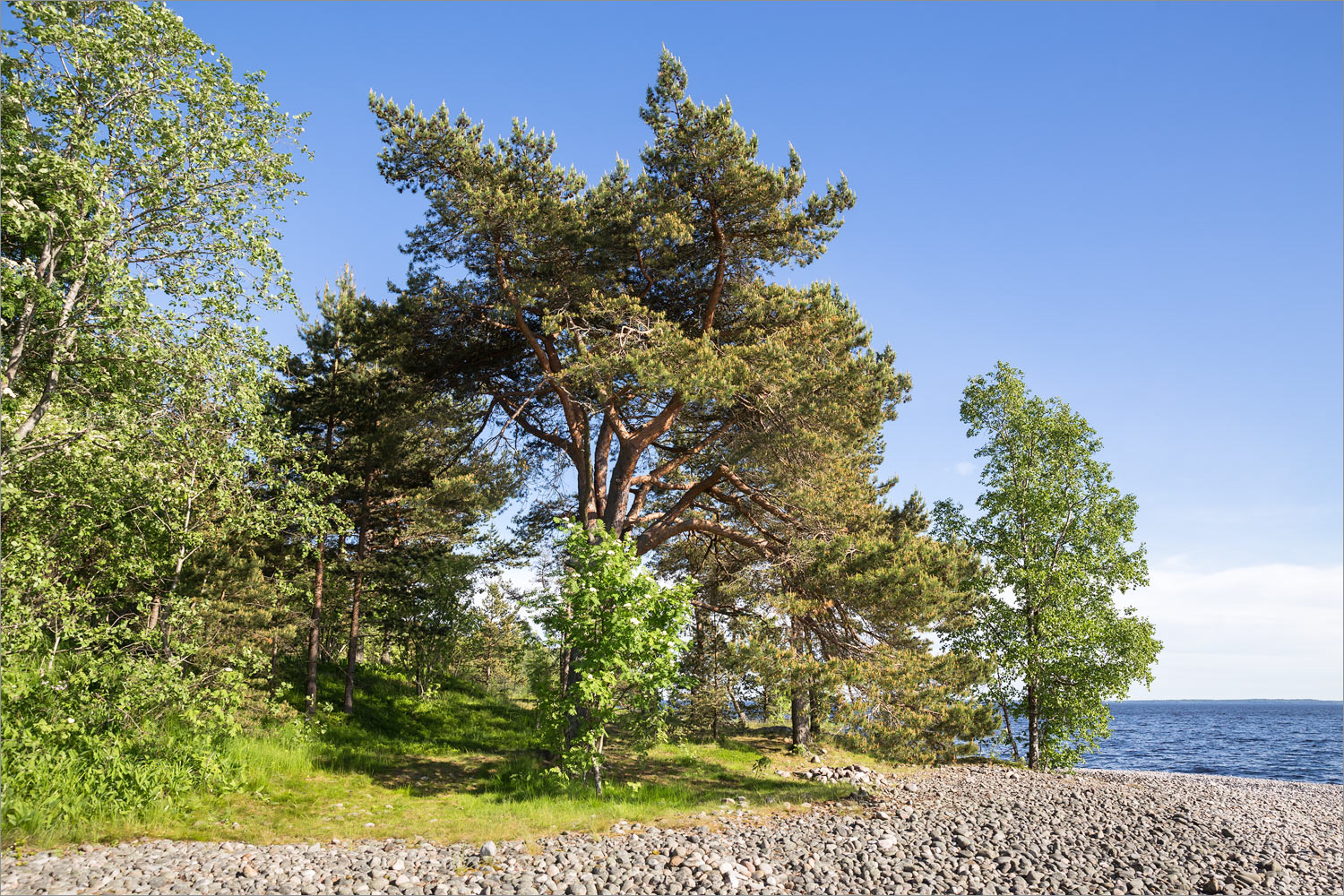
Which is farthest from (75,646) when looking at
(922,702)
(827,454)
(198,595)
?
(922,702)

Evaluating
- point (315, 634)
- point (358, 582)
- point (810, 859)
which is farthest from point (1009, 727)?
point (315, 634)

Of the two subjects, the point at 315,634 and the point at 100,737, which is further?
the point at 315,634

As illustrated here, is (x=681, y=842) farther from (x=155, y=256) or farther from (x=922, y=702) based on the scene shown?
(x=155, y=256)

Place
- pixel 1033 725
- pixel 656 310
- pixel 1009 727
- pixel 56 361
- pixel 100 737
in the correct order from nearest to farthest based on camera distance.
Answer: pixel 56 361 < pixel 100 737 < pixel 656 310 < pixel 1033 725 < pixel 1009 727

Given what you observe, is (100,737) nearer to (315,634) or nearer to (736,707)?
(315,634)

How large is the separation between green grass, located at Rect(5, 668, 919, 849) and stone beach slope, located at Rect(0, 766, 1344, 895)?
29.0 inches

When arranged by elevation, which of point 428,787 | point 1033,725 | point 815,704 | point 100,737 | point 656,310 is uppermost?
point 656,310

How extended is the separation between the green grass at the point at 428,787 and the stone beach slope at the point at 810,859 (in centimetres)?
74

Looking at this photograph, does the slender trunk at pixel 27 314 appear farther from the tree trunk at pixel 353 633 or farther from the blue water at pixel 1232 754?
the blue water at pixel 1232 754

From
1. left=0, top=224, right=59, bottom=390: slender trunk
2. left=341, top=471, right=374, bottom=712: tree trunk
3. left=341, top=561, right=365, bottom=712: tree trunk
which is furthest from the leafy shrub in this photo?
left=341, top=471, right=374, bottom=712: tree trunk

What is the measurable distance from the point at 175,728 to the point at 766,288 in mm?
13553

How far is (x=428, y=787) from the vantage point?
44.9 ft

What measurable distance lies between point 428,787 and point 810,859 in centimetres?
812

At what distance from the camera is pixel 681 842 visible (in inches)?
382
